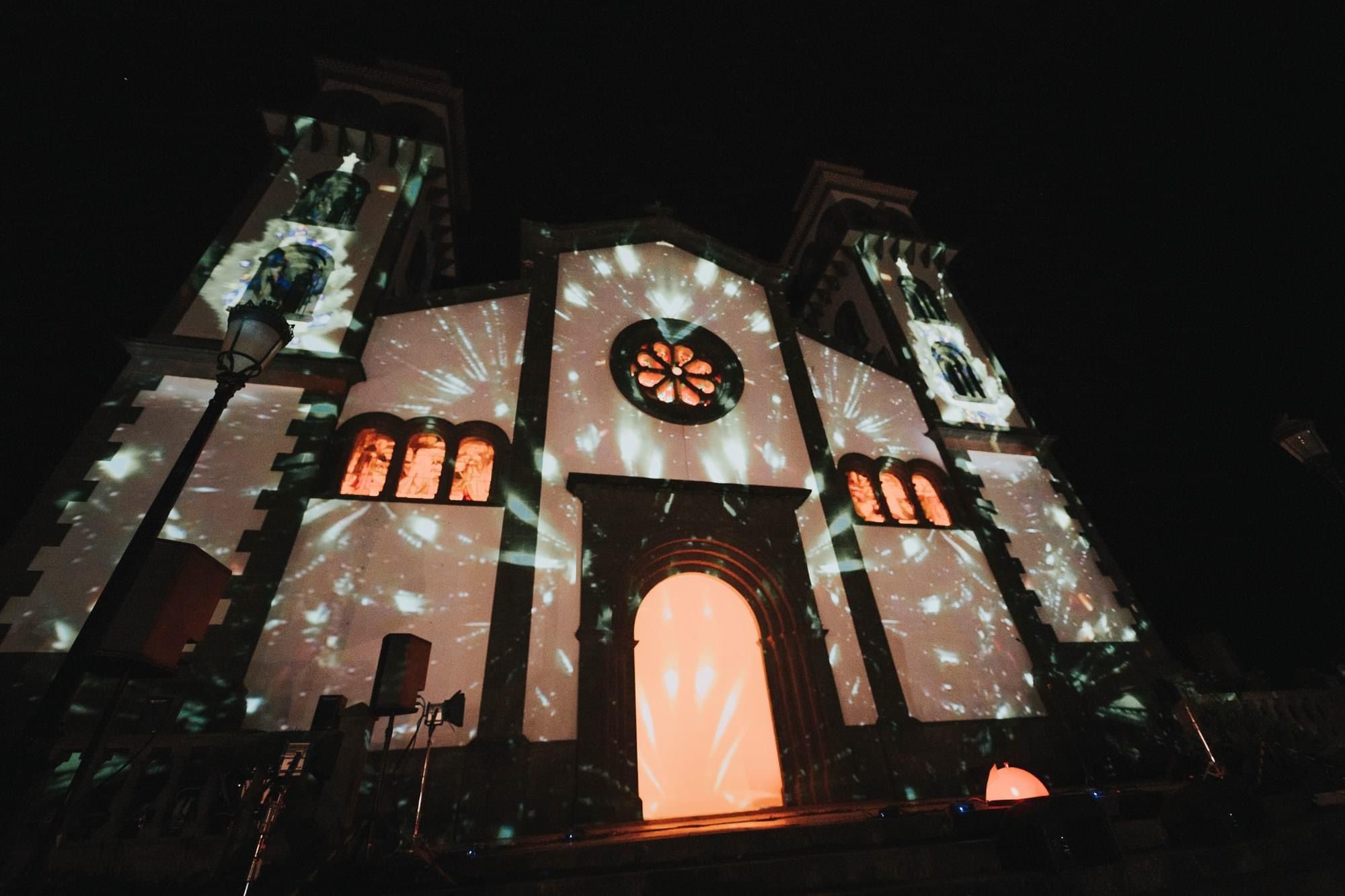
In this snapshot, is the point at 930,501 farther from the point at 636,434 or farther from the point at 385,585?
the point at 385,585

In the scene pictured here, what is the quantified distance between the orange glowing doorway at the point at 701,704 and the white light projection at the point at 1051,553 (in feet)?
18.0

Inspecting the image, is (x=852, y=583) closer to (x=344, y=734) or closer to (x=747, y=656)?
(x=747, y=656)

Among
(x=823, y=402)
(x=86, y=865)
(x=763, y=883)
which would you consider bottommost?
(x=763, y=883)

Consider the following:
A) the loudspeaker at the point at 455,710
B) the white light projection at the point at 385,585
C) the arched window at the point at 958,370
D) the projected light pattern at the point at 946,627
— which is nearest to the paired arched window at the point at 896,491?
the projected light pattern at the point at 946,627

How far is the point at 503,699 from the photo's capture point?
24.4ft

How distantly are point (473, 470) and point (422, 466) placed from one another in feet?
2.46

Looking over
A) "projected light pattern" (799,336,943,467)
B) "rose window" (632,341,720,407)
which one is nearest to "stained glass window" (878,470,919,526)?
"projected light pattern" (799,336,943,467)

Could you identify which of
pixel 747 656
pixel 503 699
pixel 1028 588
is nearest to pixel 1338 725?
pixel 1028 588

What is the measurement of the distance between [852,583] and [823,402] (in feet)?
13.8

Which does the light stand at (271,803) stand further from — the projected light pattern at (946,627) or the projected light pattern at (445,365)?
the projected light pattern at (946,627)

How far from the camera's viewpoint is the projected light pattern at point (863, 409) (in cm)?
1229

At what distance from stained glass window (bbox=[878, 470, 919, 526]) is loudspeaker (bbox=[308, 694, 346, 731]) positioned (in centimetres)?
933

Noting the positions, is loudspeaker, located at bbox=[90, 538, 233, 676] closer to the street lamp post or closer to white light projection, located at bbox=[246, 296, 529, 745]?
the street lamp post

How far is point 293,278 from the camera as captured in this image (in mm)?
10688
